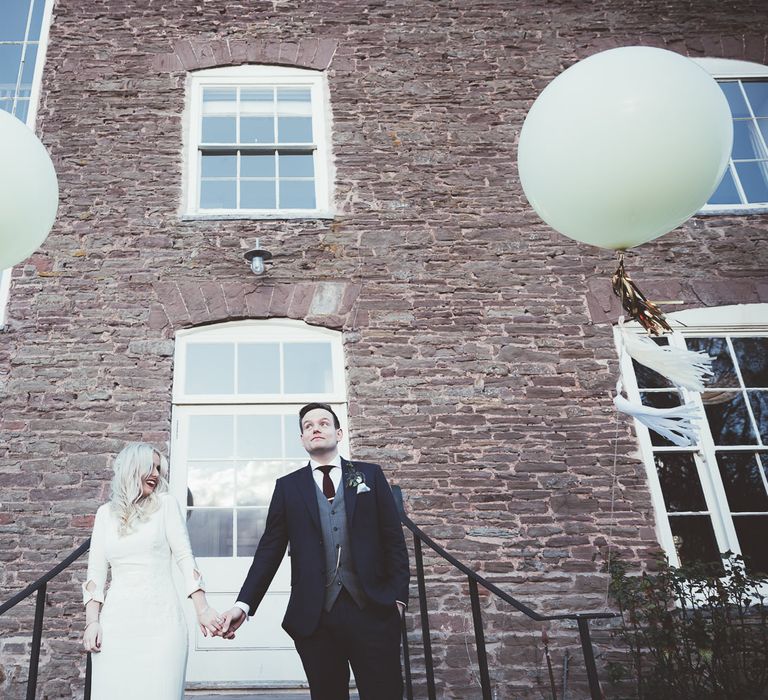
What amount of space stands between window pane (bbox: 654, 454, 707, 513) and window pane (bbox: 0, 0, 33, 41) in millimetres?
6812

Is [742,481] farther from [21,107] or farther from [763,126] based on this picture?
[21,107]

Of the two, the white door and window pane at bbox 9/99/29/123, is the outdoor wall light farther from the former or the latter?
window pane at bbox 9/99/29/123

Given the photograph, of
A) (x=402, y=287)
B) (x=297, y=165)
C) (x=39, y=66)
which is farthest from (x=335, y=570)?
(x=39, y=66)

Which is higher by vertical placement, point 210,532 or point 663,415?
point 663,415

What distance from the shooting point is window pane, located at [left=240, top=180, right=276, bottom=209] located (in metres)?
6.01

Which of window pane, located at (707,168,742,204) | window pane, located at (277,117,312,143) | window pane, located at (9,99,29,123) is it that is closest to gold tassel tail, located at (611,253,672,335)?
window pane, located at (707,168,742,204)

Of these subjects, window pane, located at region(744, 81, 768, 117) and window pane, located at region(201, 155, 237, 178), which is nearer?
window pane, located at region(201, 155, 237, 178)

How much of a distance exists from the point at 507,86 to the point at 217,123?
268 cm

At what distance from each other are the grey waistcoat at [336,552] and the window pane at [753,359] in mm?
4016

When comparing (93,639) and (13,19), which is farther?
(13,19)

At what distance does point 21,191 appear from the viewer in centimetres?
286

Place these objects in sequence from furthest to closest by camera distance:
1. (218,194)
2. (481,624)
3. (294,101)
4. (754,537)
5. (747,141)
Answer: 1. (747,141)
2. (294,101)
3. (218,194)
4. (754,537)
5. (481,624)

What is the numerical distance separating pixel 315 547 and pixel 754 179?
561 centimetres

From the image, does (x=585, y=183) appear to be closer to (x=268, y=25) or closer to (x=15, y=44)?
(x=268, y=25)
